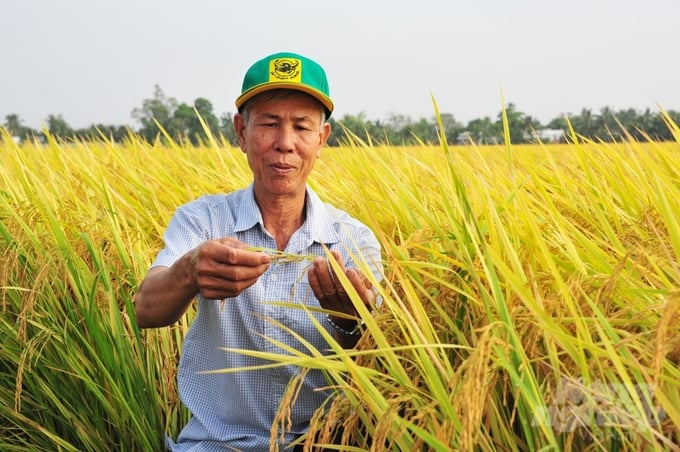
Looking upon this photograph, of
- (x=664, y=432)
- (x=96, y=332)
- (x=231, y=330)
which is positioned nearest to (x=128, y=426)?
(x=96, y=332)

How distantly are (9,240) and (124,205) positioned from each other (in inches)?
19.8

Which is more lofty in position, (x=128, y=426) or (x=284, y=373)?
(x=284, y=373)

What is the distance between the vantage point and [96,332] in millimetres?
2156

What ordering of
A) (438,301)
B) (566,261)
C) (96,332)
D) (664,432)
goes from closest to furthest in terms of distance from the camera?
(664,432) → (438,301) → (566,261) → (96,332)

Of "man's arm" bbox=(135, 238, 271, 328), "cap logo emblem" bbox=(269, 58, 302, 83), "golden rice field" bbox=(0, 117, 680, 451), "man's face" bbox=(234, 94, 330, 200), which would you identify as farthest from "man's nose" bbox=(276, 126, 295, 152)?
"man's arm" bbox=(135, 238, 271, 328)

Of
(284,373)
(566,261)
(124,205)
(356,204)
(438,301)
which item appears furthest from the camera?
(124,205)

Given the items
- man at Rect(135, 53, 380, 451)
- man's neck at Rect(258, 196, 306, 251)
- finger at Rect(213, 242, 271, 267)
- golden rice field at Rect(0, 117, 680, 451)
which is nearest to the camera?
golden rice field at Rect(0, 117, 680, 451)

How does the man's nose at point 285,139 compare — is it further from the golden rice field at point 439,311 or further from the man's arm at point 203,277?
the man's arm at point 203,277

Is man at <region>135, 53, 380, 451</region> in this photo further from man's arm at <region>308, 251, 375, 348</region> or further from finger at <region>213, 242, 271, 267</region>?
finger at <region>213, 242, 271, 267</region>

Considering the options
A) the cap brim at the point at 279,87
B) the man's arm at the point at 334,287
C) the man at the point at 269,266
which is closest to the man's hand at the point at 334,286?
the man's arm at the point at 334,287

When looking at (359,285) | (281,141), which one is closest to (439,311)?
(359,285)

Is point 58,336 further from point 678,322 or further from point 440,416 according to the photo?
point 678,322

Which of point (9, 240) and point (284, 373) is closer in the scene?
point (284, 373)

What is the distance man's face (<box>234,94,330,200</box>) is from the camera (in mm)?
1666
